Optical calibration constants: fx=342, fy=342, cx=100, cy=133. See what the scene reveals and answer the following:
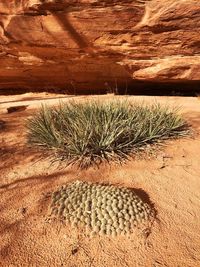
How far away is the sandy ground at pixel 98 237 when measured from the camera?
240 cm

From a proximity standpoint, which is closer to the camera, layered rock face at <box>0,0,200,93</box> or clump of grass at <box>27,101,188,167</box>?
clump of grass at <box>27,101,188,167</box>

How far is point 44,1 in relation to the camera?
527cm

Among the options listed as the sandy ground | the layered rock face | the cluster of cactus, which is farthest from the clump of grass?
the layered rock face

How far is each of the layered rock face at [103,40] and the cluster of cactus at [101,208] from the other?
3329mm

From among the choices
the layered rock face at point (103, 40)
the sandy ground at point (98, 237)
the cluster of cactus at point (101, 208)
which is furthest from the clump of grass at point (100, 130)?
the layered rock face at point (103, 40)

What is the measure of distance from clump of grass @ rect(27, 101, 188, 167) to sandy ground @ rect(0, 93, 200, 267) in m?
0.18

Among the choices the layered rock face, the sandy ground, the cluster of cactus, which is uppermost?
the layered rock face

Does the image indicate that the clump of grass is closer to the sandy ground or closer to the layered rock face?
the sandy ground

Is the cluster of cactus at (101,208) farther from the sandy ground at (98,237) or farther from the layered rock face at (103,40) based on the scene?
the layered rock face at (103,40)

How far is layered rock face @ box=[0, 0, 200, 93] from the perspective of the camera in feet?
17.3

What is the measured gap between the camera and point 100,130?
3818 millimetres

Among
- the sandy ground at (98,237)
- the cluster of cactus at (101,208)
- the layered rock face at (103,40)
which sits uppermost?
the layered rock face at (103,40)

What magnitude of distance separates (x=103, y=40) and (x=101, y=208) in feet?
Answer: 12.2

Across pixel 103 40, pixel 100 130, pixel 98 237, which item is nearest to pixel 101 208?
pixel 98 237
